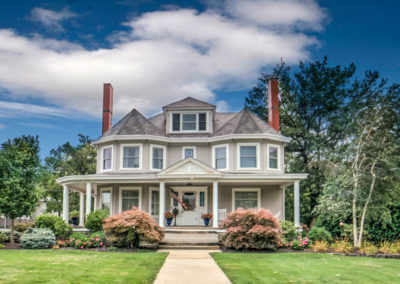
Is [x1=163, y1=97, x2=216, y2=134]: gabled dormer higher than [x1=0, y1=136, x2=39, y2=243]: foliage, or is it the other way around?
[x1=163, y1=97, x2=216, y2=134]: gabled dormer

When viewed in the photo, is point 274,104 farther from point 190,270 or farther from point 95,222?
point 190,270

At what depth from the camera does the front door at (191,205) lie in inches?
873

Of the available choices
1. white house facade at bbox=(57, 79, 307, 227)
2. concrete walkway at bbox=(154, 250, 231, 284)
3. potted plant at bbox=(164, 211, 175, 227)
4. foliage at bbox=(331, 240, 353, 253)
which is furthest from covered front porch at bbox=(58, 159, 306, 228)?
concrete walkway at bbox=(154, 250, 231, 284)

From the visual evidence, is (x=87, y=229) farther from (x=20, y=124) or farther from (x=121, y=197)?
(x=20, y=124)

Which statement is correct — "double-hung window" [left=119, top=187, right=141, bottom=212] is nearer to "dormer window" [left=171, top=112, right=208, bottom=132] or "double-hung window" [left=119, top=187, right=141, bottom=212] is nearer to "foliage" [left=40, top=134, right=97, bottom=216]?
"dormer window" [left=171, top=112, right=208, bottom=132]

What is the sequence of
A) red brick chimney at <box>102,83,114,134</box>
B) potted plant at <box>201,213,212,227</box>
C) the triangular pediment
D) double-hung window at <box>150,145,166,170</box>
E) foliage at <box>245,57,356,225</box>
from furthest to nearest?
1. foliage at <box>245,57,356,225</box>
2. red brick chimney at <box>102,83,114,134</box>
3. double-hung window at <box>150,145,166,170</box>
4. potted plant at <box>201,213,212,227</box>
5. the triangular pediment

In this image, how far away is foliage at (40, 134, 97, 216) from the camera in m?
39.2

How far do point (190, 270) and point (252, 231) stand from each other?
504cm

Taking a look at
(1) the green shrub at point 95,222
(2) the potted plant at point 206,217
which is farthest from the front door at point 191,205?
(1) the green shrub at point 95,222

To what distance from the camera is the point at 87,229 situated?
1867 cm

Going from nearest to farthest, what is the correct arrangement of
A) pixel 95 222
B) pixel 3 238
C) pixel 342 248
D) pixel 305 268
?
pixel 305 268 → pixel 342 248 → pixel 3 238 → pixel 95 222

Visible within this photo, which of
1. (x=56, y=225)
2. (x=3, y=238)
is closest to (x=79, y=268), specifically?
(x=56, y=225)

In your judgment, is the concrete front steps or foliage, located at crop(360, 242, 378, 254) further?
the concrete front steps

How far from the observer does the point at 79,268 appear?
1031cm
